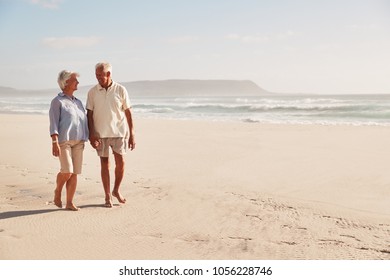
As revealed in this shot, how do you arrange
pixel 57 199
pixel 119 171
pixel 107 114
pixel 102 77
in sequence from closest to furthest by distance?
1. pixel 102 77
2. pixel 107 114
3. pixel 57 199
4. pixel 119 171

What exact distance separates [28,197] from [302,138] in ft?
26.8

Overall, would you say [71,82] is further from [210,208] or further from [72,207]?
[210,208]

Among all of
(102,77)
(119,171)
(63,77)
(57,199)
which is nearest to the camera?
(63,77)

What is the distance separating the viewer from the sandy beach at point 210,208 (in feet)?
12.6

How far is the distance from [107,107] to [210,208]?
173 centimetres

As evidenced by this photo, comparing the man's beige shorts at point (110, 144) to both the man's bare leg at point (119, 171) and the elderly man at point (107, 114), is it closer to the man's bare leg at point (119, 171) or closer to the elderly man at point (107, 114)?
the elderly man at point (107, 114)

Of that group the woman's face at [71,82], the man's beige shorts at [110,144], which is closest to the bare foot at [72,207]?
the man's beige shorts at [110,144]

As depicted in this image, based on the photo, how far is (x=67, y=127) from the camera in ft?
15.3

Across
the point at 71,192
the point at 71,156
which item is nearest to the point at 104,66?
the point at 71,156

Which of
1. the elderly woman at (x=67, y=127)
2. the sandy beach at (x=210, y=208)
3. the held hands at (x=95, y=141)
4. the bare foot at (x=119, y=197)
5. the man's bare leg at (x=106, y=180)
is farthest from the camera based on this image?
the bare foot at (x=119, y=197)

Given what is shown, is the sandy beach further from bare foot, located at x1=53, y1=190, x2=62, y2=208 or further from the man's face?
the man's face

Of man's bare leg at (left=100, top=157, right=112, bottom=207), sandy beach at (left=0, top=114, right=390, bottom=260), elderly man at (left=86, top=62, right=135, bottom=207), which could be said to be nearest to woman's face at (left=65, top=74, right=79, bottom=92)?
elderly man at (left=86, top=62, right=135, bottom=207)

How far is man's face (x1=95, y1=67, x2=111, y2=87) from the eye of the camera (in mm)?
4801

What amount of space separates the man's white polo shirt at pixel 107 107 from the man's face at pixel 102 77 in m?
0.08
